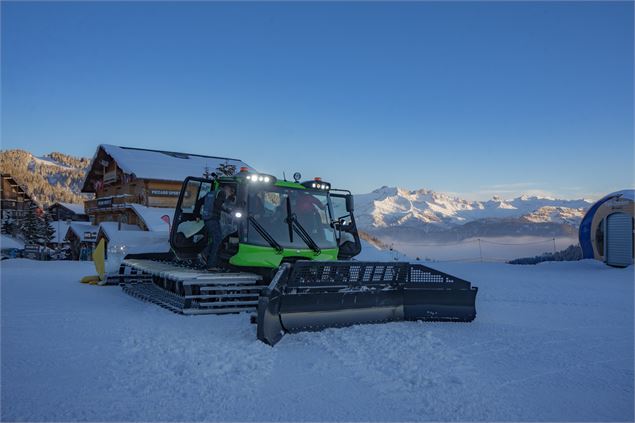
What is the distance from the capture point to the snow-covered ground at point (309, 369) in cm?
333

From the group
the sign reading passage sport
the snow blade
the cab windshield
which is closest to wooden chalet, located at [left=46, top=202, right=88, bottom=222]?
the sign reading passage sport

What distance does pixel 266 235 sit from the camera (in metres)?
7.40

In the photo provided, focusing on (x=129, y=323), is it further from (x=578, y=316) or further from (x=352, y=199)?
(x=578, y=316)

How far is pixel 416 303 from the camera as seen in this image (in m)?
6.68

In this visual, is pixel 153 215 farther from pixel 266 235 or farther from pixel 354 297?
pixel 354 297

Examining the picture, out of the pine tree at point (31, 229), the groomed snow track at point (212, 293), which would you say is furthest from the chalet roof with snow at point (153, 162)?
the groomed snow track at point (212, 293)

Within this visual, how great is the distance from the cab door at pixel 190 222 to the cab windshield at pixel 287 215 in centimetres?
140

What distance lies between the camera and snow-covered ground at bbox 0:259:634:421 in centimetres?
333

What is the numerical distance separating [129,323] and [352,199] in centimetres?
419

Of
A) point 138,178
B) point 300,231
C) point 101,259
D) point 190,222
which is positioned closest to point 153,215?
point 138,178

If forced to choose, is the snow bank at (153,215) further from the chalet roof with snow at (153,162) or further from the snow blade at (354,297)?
the snow blade at (354,297)

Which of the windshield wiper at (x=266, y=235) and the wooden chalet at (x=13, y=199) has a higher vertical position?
the wooden chalet at (x=13, y=199)

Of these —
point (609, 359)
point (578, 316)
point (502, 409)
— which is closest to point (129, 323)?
point (502, 409)

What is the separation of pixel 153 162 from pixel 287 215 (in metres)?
29.0
